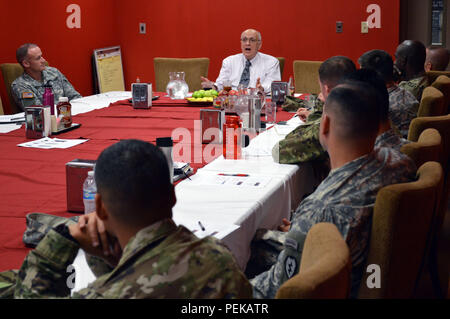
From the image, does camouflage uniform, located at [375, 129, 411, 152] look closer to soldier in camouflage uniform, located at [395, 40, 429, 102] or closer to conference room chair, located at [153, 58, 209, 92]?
soldier in camouflage uniform, located at [395, 40, 429, 102]

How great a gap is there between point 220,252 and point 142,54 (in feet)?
22.2

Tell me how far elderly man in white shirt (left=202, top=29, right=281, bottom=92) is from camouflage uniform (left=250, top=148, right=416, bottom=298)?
3913 mm

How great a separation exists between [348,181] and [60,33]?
550 cm

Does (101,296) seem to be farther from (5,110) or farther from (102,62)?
(102,62)

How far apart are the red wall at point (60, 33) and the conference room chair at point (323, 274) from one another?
5102mm

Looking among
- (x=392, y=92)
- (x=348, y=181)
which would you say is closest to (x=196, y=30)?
(x=392, y=92)

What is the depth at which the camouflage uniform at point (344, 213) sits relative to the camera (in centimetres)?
167

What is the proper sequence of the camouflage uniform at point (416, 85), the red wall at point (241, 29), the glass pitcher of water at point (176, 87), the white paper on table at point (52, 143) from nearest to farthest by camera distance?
the white paper on table at point (52, 143)
the camouflage uniform at point (416, 85)
the glass pitcher of water at point (176, 87)
the red wall at point (241, 29)

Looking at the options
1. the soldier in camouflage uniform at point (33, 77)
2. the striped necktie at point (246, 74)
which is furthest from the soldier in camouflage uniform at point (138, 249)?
the striped necktie at point (246, 74)

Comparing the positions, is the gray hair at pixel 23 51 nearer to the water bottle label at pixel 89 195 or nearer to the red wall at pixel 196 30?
the red wall at pixel 196 30

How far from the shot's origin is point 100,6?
7332 mm

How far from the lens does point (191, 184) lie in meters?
2.40

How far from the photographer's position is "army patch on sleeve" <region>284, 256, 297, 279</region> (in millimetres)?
1641

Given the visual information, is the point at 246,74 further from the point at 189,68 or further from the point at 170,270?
the point at 170,270
